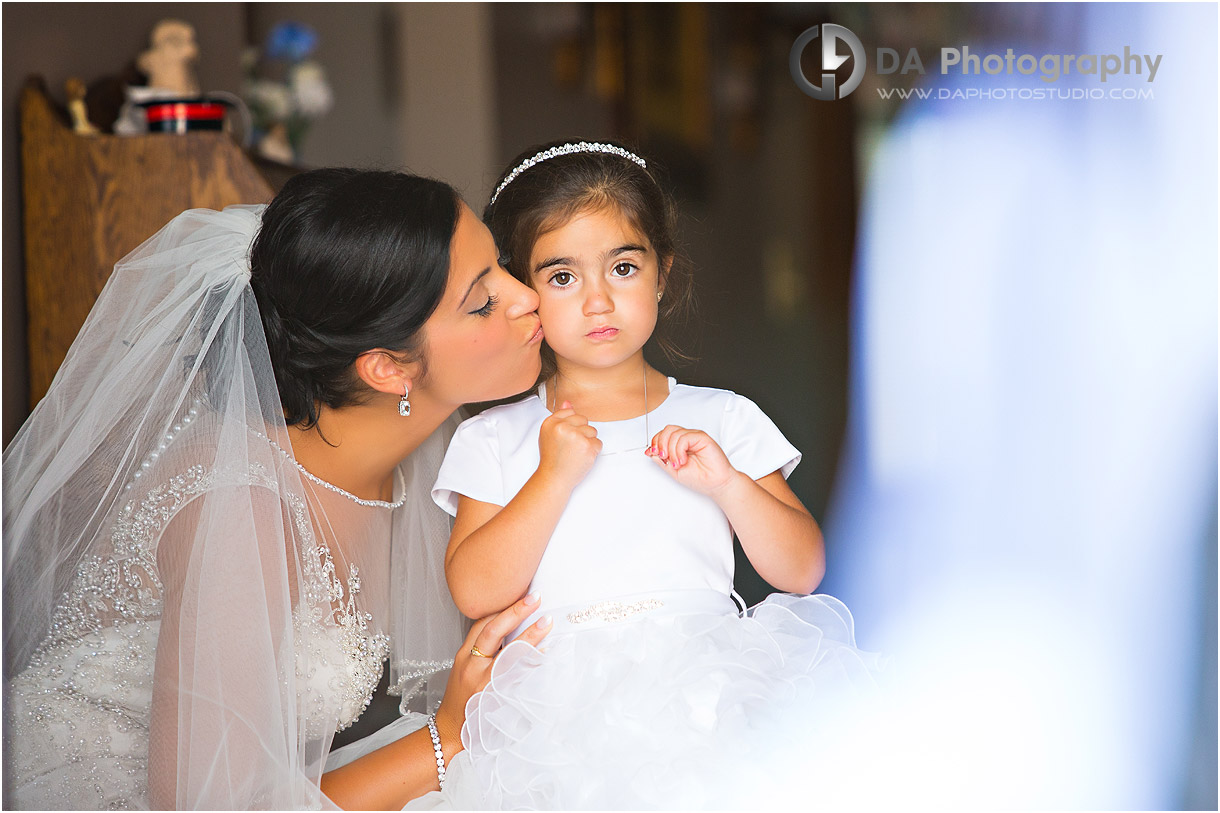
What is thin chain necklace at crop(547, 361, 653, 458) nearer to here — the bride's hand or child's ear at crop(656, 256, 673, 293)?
child's ear at crop(656, 256, 673, 293)

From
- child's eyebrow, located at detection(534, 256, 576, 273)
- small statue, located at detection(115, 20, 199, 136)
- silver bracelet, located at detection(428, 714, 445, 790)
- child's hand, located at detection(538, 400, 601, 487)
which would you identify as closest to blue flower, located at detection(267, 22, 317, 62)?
small statue, located at detection(115, 20, 199, 136)

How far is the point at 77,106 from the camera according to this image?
2150 mm

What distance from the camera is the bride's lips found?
4.47ft

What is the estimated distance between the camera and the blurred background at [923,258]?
193 cm

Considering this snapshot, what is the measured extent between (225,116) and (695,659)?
A: 1.70 m

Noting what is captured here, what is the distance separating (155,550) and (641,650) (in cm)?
64

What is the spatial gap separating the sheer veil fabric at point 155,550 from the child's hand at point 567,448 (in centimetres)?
33

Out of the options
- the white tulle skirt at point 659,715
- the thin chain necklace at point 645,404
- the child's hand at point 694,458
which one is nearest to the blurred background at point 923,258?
the white tulle skirt at point 659,715

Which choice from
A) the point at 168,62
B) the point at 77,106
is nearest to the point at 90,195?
the point at 77,106

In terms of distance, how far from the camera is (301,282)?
4.14ft

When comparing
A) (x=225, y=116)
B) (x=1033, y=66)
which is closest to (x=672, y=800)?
(x=1033, y=66)

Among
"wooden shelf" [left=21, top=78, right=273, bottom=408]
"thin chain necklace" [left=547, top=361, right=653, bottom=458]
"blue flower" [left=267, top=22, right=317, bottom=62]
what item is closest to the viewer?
"thin chain necklace" [left=547, top=361, right=653, bottom=458]

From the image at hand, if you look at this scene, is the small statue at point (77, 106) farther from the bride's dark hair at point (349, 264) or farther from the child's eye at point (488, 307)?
the child's eye at point (488, 307)

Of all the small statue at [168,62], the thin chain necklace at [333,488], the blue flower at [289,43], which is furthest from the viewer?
the blue flower at [289,43]
